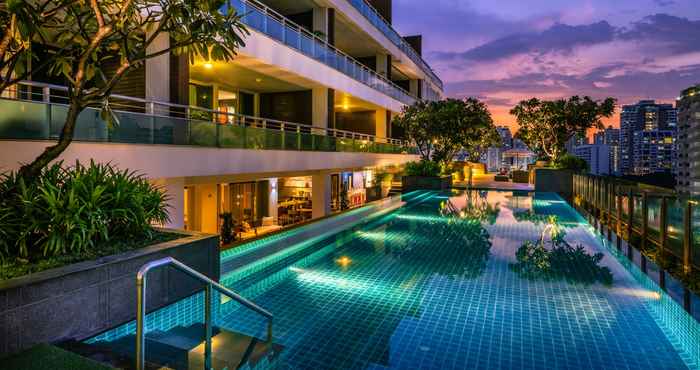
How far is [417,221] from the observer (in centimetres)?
1194

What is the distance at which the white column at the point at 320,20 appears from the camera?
18656 millimetres

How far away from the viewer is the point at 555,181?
20.1 meters

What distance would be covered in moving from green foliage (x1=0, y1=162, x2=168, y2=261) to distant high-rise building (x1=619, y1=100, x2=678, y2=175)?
138m

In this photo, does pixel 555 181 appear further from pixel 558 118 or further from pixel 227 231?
pixel 227 231

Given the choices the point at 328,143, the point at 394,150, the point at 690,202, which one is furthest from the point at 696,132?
the point at 690,202

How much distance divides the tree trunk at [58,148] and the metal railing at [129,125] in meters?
1.45

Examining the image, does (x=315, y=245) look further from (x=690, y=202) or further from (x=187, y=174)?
(x=690, y=202)

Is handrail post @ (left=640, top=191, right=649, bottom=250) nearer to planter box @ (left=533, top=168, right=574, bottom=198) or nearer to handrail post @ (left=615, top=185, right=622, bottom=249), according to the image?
handrail post @ (left=615, top=185, right=622, bottom=249)

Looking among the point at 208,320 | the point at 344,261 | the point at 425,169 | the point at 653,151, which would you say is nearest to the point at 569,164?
the point at 425,169

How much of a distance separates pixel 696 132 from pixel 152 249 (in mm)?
97795

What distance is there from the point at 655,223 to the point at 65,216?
7919 mm

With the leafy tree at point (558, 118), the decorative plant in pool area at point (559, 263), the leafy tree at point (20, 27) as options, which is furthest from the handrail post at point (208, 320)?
the leafy tree at point (558, 118)

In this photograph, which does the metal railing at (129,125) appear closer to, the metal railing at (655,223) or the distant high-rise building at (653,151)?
the metal railing at (655,223)

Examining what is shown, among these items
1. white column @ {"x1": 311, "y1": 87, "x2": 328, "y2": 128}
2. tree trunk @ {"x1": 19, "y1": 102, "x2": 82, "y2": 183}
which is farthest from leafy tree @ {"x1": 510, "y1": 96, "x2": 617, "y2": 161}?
tree trunk @ {"x1": 19, "y1": 102, "x2": 82, "y2": 183}
